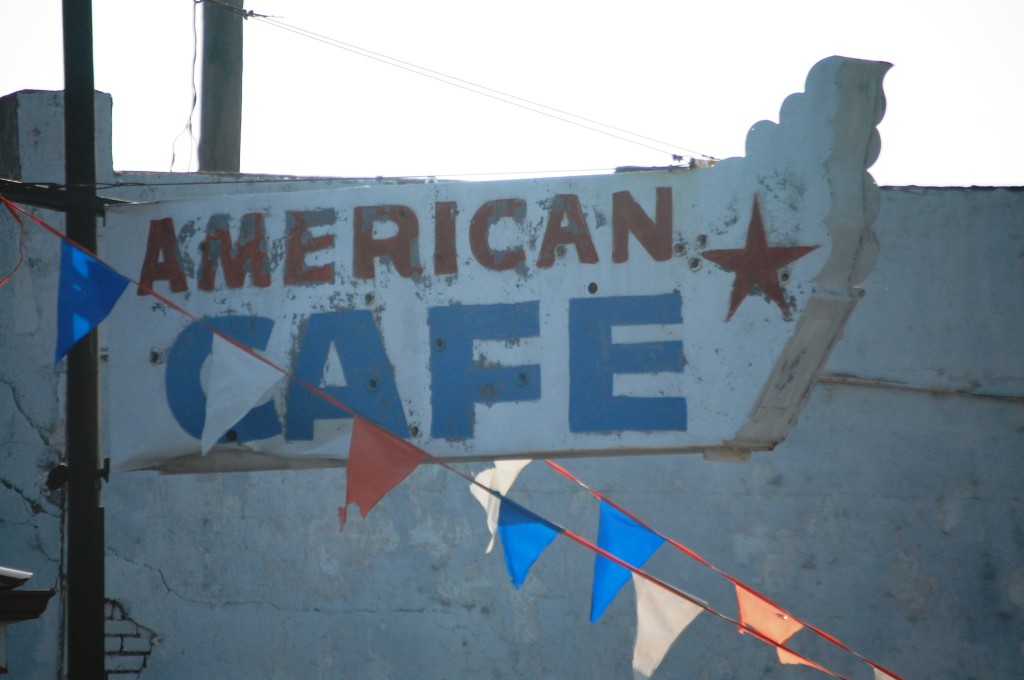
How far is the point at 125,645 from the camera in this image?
22.9ft

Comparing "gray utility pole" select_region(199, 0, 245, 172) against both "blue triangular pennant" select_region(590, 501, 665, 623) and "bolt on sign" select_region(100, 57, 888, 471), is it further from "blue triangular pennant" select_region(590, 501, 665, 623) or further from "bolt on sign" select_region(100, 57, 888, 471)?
"blue triangular pennant" select_region(590, 501, 665, 623)

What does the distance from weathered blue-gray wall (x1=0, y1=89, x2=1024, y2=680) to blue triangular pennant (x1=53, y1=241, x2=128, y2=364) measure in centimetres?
230

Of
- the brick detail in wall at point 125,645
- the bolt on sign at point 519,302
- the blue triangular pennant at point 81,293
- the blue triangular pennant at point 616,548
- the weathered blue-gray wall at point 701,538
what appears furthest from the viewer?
the brick detail in wall at point 125,645

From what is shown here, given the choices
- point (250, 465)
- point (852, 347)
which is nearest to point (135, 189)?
point (250, 465)

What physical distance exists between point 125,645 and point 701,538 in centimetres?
368

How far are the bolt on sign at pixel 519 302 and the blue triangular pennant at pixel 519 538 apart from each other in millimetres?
288

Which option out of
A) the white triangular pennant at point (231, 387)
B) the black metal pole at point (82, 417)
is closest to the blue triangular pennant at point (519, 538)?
the white triangular pennant at point (231, 387)

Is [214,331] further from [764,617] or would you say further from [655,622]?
[764,617]

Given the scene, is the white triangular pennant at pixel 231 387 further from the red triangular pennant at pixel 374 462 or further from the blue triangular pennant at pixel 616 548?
the blue triangular pennant at pixel 616 548

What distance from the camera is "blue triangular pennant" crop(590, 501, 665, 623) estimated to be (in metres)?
4.79

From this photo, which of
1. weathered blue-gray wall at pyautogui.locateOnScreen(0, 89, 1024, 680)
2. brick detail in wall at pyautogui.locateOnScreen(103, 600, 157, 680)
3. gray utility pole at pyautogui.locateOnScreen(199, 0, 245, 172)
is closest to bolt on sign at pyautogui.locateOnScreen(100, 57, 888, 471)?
weathered blue-gray wall at pyautogui.locateOnScreen(0, 89, 1024, 680)

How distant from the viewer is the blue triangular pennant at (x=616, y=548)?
4785 mm

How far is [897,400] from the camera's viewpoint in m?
6.77

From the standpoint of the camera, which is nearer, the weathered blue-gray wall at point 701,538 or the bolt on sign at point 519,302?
the bolt on sign at point 519,302
